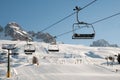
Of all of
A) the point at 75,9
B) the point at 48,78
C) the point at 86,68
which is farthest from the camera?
the point at 86,68

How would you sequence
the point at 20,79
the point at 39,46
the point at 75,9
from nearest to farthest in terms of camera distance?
the point at 75,9 → the point at 20,79 → the point at 39,46

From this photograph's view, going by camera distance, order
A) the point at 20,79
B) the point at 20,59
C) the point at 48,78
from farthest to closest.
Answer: the point at 20,59
the point at 48,78
the point at 20,79

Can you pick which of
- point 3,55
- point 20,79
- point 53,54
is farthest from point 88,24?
point 53,54

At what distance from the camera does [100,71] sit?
200ft

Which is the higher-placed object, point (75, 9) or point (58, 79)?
point (75, 9)

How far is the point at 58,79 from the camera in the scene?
42.1 meters

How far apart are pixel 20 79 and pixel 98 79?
11043 millimetres

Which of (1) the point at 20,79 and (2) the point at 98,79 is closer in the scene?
(1) the point at 20,79

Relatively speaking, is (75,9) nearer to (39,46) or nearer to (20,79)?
(20,79)

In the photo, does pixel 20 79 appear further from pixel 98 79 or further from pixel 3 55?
pixel 3 55

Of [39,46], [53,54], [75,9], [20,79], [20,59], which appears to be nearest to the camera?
Result: [75,9]

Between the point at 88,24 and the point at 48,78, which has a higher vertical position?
the point at 88,24

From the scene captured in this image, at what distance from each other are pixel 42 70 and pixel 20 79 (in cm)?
2012

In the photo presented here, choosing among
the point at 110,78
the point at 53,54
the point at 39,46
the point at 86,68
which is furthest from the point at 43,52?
the point at 110,78
